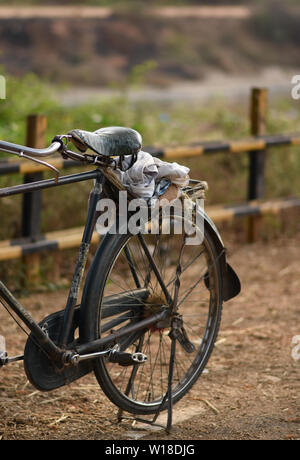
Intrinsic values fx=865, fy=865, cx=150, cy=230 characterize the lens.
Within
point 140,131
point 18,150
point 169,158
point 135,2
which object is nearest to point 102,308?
point 18,150

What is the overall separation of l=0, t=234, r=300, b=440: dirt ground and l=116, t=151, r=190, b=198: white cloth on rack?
0.98 metres

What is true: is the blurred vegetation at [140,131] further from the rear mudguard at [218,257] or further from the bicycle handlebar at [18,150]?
the bicycle handlebar at [18,150]

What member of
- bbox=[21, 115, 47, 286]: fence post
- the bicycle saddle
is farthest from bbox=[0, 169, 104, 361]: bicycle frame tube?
bbox=[21, 115, 47, 286]: fence post

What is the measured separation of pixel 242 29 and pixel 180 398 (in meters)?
20.4

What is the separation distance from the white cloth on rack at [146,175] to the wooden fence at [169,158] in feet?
5.35

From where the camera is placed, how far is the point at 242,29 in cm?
2308

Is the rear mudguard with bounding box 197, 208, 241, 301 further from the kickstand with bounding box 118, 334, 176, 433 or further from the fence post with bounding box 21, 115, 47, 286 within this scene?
the fence post with bounding box 21, 115, 47, 286

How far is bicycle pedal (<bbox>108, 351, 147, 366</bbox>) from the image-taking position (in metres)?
3.35

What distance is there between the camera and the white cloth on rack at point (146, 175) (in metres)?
3.36

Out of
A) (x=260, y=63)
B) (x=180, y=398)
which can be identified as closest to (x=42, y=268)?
(x=180, y=398)

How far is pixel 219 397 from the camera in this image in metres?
3.89

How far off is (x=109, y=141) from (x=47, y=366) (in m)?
0.88

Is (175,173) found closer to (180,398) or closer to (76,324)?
(76,324)

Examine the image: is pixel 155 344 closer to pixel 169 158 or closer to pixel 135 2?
pixel 169 158
